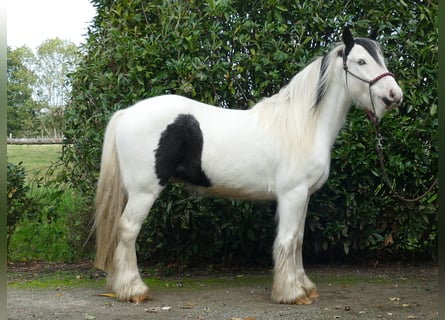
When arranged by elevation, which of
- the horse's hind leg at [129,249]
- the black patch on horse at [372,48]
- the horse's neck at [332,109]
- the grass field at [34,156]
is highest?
the black patch on horse at [372,48]

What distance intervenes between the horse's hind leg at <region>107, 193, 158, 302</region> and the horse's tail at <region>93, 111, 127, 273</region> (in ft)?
0.40

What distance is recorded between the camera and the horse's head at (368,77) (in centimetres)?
394

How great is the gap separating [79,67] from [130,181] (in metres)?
1.90

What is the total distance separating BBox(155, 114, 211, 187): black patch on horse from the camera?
4141mm

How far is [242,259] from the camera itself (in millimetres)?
5758

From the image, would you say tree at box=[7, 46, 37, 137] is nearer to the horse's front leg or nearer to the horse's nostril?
the horse's front leg

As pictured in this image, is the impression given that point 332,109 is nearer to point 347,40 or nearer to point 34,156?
point 347,40

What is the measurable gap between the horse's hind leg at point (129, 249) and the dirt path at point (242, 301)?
0.11m

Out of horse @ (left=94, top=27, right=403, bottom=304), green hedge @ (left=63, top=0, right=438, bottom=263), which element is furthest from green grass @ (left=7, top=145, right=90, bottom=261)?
horse @ (left=94, top=27, right=403, bottom=304)

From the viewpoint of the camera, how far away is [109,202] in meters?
4.30

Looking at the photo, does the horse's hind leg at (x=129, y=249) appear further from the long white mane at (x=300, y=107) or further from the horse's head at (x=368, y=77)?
the horse's head at (x=368, y=77)

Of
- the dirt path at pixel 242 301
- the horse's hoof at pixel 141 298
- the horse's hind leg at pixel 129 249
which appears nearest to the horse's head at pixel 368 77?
the dirt path at pixel 242 301

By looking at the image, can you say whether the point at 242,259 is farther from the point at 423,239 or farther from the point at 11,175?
the point at 11,175

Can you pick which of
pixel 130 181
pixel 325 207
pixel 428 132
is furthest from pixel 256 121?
pixel 428 132
